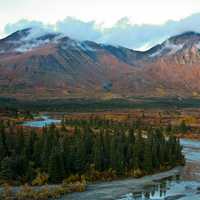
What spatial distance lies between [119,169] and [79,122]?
102m

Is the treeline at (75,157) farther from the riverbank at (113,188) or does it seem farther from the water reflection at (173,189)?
the water reflection at (173,189)

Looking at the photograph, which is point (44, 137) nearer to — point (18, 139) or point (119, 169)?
point (18, 139)

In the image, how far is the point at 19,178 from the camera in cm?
8344

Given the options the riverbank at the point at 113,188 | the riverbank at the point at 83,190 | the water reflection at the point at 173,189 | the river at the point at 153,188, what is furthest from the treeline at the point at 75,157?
the water reflection at the point at 173,189

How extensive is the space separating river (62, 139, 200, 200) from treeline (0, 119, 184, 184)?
401 centimetres

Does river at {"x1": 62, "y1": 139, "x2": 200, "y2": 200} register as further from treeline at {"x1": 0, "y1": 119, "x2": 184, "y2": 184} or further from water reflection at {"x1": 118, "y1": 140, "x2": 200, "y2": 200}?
treeline at {"x1": 0, "y1": 119, "x2": 184, "y2": 184}

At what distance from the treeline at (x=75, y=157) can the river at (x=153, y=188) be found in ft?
13.2

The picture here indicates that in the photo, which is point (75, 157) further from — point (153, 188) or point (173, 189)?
point (173, 189)

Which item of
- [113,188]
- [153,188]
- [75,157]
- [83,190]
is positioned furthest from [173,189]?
[75,157]

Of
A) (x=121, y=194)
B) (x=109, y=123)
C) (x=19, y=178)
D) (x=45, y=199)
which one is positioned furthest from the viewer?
(x=109, y=123)

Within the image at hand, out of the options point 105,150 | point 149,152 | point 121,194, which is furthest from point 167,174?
point 121,194

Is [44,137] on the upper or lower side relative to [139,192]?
upper

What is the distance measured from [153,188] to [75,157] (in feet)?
55.6

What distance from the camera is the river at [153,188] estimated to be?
7362 cm
